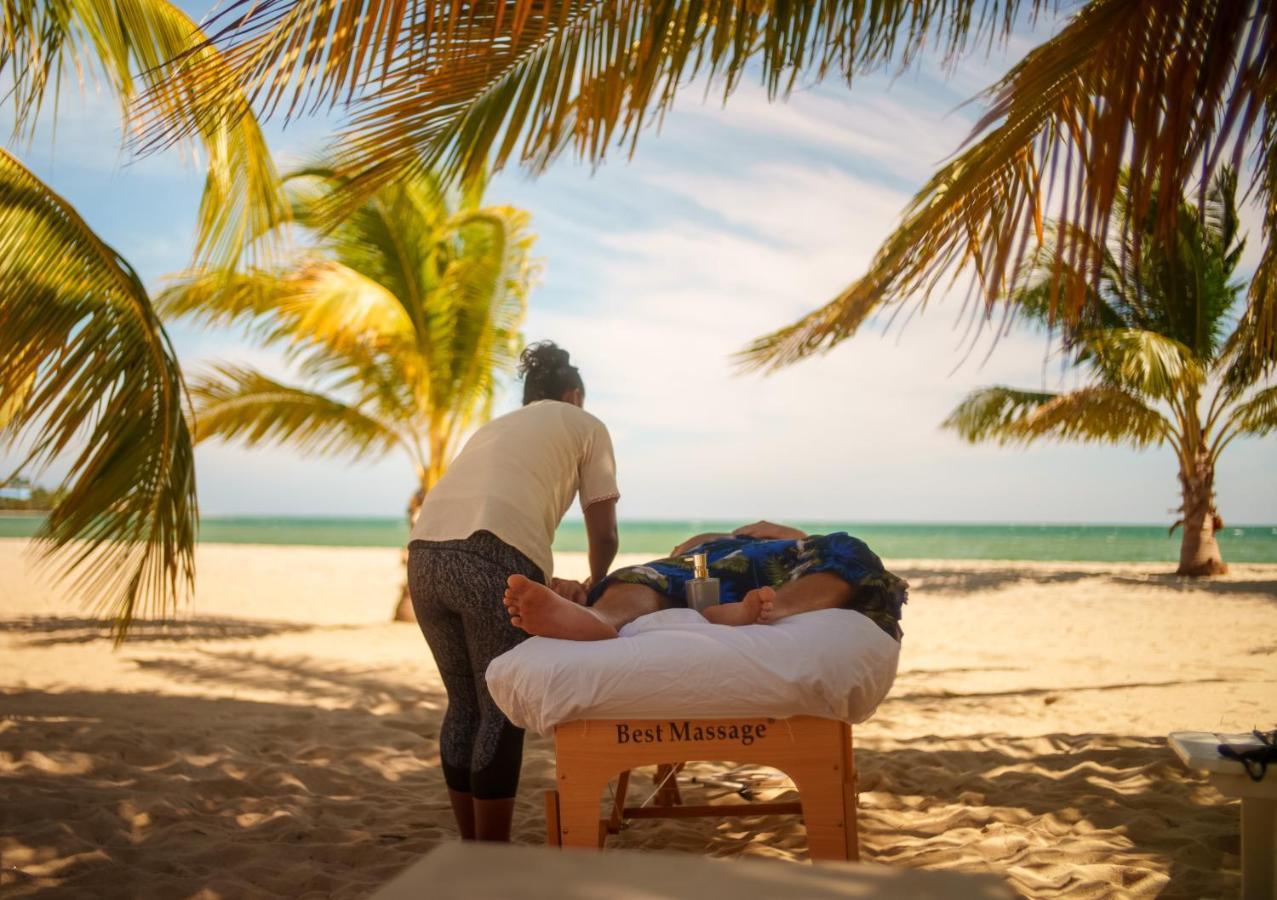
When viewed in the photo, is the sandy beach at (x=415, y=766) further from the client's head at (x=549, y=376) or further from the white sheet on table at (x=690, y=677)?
the client's head at (x=549, y=376)

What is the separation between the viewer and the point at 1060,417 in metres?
11.2

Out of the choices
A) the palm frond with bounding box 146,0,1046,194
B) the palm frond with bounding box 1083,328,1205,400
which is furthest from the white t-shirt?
the palm frond with bounding box 1083,328,1205,400

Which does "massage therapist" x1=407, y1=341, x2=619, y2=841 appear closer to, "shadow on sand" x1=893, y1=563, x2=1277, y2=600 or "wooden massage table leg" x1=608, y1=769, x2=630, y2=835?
"wooden massage table leg" x1=608, y1=769, x2=630, y2=835

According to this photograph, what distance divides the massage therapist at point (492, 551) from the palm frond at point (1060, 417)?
925 centimetres

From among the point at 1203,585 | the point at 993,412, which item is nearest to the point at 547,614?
the point at 1203,585

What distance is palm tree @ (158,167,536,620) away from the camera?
775 cm

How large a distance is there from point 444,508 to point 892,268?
141cm

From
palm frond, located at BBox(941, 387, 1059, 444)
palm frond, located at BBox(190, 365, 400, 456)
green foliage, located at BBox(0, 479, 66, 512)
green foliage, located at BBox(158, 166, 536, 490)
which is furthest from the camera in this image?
palm frond, located at BBox(941, 387, 1059, 444)

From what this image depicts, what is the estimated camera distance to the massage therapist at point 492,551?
2322 millimetres

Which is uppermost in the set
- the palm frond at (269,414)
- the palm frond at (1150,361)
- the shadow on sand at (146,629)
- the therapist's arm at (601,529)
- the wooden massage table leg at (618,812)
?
the palm frond at (1150,361)

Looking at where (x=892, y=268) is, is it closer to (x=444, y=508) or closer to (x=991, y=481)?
(x=444, y=508)

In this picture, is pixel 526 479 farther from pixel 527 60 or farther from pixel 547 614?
pixel 527 60

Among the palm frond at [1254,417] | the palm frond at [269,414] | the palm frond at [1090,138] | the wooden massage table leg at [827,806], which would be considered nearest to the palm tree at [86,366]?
the wooden massage table leg at [827,806]

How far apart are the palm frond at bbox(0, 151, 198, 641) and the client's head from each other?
1.43 meters
